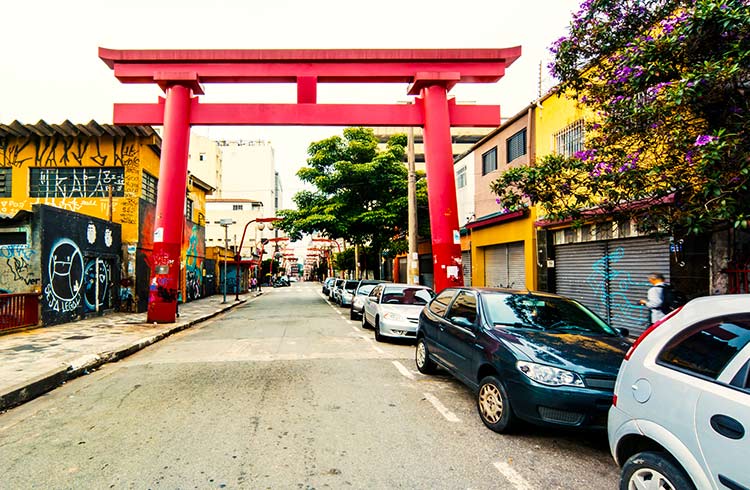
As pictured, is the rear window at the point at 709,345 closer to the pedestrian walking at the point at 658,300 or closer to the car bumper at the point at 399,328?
the pedestrian walking at the point at 658,300

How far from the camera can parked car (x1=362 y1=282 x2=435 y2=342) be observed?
1123cm

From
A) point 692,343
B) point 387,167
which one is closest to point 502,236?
point 387,167

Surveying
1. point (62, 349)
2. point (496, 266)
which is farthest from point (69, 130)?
point (496, 266)

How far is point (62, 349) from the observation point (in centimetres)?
989

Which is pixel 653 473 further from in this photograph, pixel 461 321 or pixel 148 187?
pixel 148 187

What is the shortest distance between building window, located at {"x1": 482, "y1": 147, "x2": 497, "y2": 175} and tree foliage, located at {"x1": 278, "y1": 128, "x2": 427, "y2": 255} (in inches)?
282

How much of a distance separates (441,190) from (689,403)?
43.2 ft

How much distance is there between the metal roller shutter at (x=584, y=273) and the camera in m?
13.0

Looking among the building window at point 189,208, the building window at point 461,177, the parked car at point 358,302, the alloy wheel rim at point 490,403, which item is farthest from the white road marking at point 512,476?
the building window at point 189,208

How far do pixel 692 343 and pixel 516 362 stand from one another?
1.90 metres

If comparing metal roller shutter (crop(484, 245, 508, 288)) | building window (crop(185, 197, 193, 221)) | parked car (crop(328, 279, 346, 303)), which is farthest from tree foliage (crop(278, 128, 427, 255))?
metal roller shutter (crop(484, 245, 508, 288))

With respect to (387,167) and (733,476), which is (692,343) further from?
(387,167)

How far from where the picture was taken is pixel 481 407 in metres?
5.12

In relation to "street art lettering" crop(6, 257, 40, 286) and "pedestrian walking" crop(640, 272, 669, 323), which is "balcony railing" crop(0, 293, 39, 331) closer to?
"street art lettering" crop(6, 257, 40, 286)
